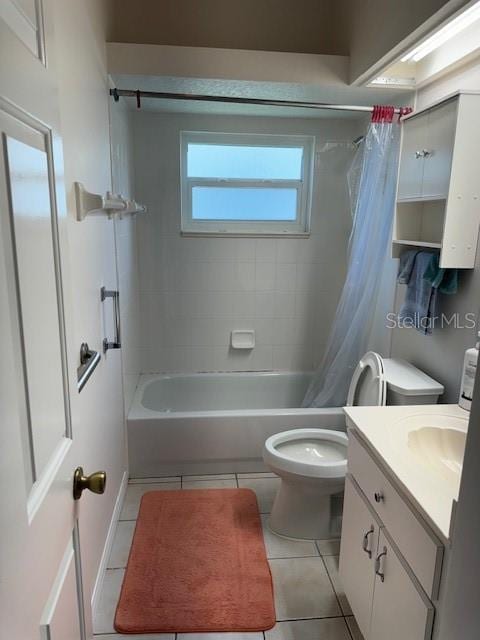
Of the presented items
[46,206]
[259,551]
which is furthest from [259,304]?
[46,206]

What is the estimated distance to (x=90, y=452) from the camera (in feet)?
5.52

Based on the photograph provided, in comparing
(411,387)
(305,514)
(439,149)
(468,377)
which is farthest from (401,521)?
(439,149)

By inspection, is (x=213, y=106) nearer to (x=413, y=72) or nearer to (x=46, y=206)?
(x=413, y=72)

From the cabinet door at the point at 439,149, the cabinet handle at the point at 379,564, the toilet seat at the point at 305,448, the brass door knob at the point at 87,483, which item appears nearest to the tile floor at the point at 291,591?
the toilet seat at the point at 305,448

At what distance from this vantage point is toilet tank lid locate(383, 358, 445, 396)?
6.38 ft

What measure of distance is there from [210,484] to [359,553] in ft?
4.05

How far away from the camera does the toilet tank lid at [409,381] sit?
1944 millimetres

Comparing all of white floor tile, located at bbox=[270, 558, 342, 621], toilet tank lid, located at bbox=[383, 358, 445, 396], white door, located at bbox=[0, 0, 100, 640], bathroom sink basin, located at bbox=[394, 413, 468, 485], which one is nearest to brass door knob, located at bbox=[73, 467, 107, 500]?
white door, located at bbox=[0, 0, 100, 640]

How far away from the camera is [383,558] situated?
1317 millimetres

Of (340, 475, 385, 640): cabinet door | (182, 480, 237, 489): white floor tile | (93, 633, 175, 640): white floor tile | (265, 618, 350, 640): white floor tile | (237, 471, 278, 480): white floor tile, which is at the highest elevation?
(340, 475, 385, 640): cabinet door

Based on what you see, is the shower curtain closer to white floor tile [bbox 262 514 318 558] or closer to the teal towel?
the teal towel

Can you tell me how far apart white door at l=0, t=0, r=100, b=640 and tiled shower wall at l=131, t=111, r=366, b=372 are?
221 centimetres

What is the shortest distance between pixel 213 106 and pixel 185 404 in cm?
205

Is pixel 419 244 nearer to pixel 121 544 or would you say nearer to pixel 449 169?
pixel 449 169
